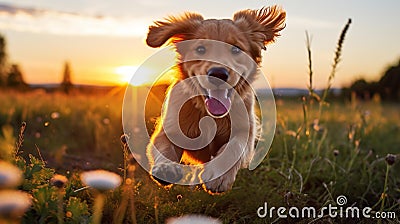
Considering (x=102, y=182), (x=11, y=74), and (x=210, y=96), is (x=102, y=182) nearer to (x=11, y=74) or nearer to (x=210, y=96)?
(x=210, y=96)

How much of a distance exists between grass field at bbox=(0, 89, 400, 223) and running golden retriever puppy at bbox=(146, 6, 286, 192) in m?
→ 0.30

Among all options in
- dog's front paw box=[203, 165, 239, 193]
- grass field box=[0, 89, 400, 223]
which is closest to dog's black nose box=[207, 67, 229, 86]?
dog's front paw box=[203, 165, 239, 193]

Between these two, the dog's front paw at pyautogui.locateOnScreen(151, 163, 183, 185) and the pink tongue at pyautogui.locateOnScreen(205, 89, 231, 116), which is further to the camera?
the pink tongue at pyautogui.locateOnScreen(205, 89, 231, 116)

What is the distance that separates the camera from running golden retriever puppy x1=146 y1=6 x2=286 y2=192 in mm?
4020

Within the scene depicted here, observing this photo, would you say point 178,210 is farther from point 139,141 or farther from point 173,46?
point 139,141

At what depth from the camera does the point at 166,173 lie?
365 cm

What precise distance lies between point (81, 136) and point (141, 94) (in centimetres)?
100

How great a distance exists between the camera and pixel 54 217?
242 cm

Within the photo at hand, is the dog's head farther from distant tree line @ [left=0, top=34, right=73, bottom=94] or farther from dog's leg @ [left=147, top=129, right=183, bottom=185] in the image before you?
distant tree line @ [left=0, top=34, right=73, bottom=94]

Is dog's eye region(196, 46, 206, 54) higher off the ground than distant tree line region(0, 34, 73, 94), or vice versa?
dog's eye region(196, 46, 206, 54)

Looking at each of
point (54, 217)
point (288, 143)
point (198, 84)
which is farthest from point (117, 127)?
point (54, 217)

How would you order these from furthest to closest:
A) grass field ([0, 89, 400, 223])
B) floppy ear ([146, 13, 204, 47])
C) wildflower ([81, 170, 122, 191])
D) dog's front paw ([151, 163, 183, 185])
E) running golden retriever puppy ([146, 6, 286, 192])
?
floppy ear ([146, 13, 204, 47]) → running golden retriever puppy ([146, 6, 286, 192]) → dog's front paw ([151, 163, 183, 185]) → grass field ([0, 89, 400, 223]) → wildflower ([81, 170, 122, 191])

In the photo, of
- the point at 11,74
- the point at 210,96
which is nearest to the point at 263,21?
the point at 210,96

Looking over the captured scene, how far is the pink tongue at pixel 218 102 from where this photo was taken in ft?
13.3
